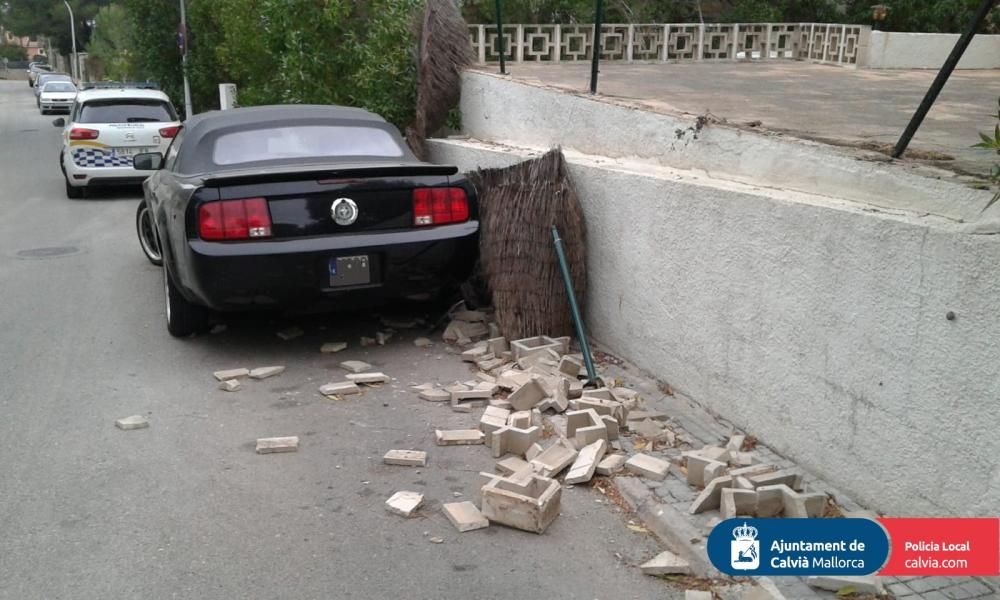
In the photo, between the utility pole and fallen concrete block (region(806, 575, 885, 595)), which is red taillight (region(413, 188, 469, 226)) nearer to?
fallen concrete block (region(806, 575, 885, 595))

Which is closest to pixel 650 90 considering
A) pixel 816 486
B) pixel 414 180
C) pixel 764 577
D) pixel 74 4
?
pixel 414 180

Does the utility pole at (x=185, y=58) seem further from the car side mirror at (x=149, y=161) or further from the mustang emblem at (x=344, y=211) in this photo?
the mustang emblem at (x=344, y=211)

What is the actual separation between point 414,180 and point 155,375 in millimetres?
2131

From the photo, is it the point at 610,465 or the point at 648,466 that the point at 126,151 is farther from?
the point at 648,466

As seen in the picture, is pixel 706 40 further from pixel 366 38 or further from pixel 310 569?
pixel 310 569

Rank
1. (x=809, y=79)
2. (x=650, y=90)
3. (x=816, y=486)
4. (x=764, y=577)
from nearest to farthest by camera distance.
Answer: (x=764, y=577), (x=816, y=486), (x=650, y=90), (x=809, y=79)

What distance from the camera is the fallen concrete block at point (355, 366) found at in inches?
235

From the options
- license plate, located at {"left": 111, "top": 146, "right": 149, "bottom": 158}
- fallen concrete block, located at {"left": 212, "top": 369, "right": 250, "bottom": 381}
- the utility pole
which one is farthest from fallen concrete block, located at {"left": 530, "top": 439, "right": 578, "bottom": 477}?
A: the utility pole

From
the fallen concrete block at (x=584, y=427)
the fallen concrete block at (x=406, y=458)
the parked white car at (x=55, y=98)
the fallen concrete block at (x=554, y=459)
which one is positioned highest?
the fallen concrete block at (x=584, y=427)

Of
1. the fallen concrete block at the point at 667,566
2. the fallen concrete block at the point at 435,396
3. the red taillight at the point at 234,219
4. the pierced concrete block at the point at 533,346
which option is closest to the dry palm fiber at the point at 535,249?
the pierced concrete block at the point at 533,346

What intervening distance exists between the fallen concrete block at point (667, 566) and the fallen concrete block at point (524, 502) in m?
0.49

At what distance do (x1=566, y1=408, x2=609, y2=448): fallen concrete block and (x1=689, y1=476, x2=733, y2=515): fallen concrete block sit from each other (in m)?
0.79

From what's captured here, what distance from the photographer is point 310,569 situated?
3.57 m

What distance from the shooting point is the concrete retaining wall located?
3373 millimetres
